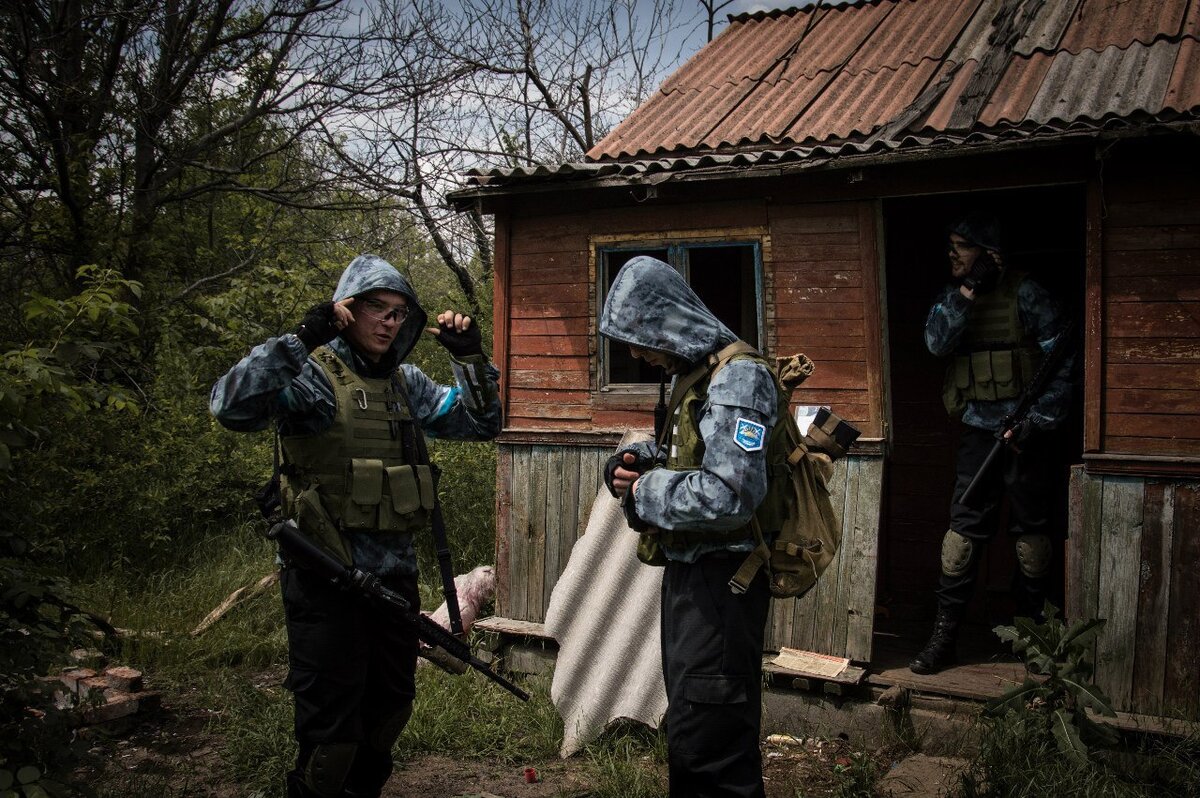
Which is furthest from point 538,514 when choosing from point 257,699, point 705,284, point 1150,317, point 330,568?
point 1150,317

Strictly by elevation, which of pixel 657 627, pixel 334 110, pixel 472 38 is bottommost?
pixel 657 627

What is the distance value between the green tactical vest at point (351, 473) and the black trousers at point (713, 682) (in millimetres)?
1089

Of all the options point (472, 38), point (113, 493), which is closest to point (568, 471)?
point (113, 493)

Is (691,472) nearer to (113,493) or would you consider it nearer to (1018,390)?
(1018,390)

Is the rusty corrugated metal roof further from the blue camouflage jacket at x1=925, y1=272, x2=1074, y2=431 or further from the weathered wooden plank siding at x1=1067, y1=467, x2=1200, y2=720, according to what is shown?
the weathered wooden plank siding at x1=1067, y1=467, x2=1200, y2=720

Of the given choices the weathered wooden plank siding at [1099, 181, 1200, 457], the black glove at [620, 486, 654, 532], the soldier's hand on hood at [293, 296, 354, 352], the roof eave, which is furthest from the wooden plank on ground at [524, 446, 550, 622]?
the weathered wooden plank siding at [1099, 181, 1200, 457]

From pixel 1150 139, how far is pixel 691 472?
3.26 m

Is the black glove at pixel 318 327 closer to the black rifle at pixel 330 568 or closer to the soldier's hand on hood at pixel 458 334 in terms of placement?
the soldier's hand on hood at pixel 458 334

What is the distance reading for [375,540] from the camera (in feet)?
11.4

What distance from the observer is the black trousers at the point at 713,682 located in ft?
9.37

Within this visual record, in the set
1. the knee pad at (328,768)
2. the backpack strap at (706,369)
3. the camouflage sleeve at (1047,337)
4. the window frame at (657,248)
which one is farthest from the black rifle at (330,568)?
the camouflage sleeve at (1047,337)

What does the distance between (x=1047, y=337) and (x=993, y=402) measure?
46cm

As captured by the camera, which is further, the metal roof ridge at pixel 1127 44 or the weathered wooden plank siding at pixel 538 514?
the weathered wooden plank siding at pixel 538 514

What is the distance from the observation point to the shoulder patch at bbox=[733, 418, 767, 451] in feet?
9.06
